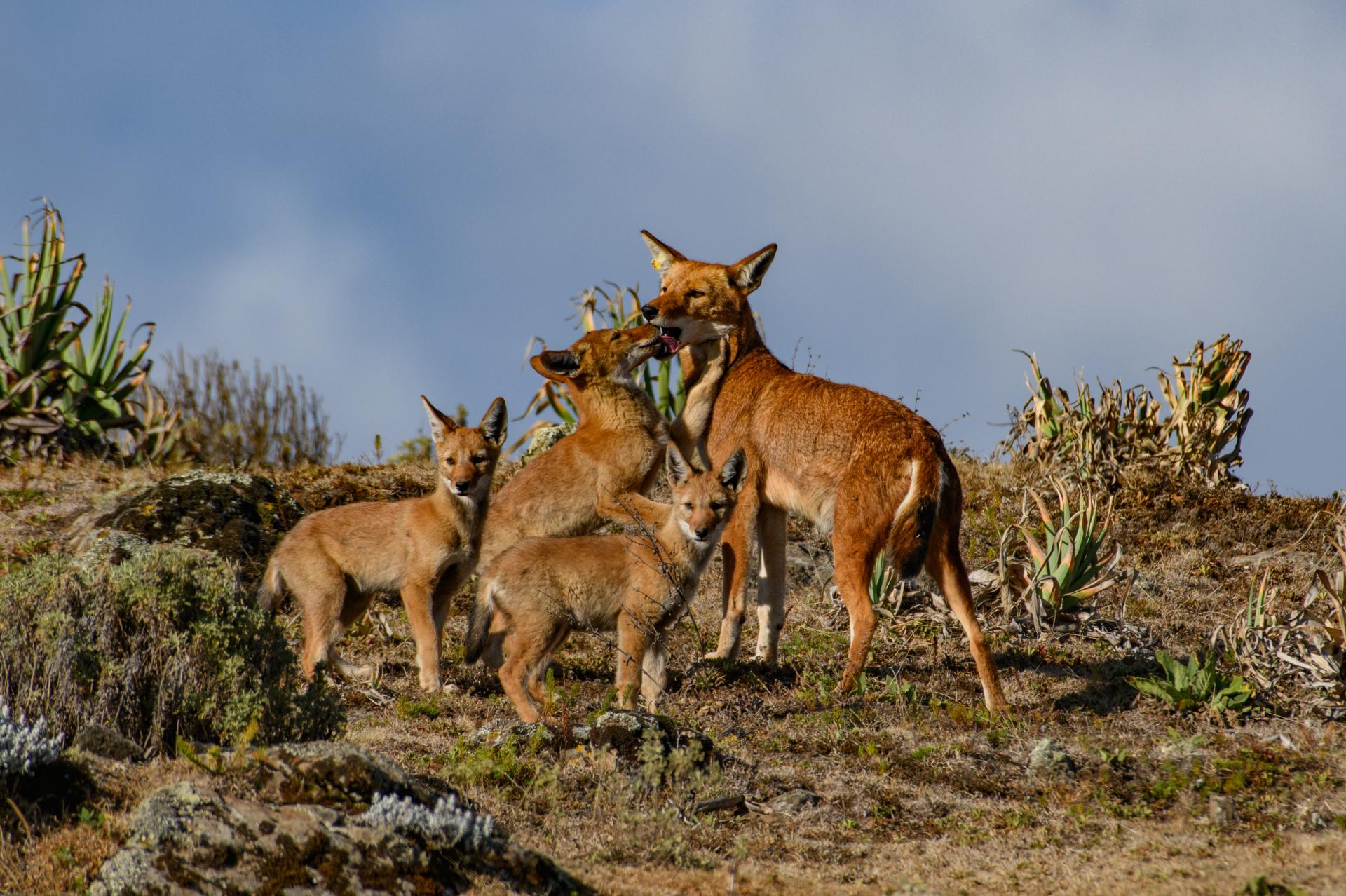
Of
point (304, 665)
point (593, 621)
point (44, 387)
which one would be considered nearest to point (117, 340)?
point (44, 387)

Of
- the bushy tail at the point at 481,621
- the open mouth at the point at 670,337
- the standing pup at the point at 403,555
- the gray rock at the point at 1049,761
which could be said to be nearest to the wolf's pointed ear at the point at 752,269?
the open mouth at the point at 670,337

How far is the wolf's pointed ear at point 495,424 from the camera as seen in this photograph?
890 centimetres

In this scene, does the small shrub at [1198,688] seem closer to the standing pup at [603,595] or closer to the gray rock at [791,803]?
the gray rock at [791,803]

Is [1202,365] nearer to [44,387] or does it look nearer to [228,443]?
[228,443]

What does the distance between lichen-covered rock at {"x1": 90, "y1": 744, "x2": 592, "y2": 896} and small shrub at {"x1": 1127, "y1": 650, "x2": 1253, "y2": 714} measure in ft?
16.0

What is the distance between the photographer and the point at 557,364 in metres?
9.49

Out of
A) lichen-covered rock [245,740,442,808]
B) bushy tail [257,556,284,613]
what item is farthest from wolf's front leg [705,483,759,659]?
lichen-covered rock [245,740,442,808]

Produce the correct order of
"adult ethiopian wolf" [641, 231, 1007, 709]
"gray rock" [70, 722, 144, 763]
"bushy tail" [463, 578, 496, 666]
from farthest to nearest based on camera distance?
1. "adult ethiopian wolf" [641, 231, 1007, 709]
2. "bushy tail" [463, 578, 496, 666]
3. "gray rock" [70, 722, 144, 763]

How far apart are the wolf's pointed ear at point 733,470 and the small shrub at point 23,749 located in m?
4.49

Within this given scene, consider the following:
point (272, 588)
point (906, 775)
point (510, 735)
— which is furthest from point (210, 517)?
point (906, 775)

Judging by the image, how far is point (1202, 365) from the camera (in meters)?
14.6

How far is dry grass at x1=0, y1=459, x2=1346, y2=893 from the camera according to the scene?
5512 mm

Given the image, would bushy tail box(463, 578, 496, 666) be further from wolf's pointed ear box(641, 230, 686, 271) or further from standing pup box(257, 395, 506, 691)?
wolf's pointed ear box(641, 230, 686, 271)

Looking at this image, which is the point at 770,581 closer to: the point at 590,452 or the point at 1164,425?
the point at 590,452
